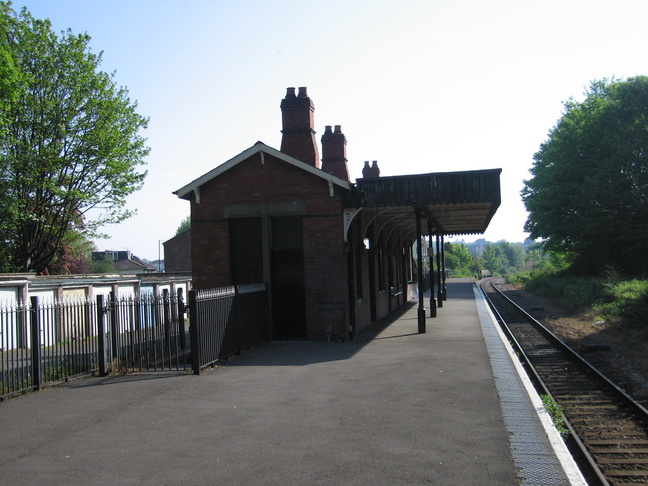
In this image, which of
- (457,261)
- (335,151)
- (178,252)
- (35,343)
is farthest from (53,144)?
(457,261)

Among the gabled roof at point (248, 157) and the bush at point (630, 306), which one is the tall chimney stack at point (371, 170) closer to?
the bush at point (630, 306)

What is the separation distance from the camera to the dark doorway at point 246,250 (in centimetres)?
1486

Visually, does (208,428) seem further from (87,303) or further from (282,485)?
(87,303)

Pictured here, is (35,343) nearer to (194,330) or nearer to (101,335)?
(101,335)

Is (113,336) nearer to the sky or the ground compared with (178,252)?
nearer to the ground

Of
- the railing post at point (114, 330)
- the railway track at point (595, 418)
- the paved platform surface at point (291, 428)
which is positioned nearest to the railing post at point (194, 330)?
the paved platform surface at point (291, 428)

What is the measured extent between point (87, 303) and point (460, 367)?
21.4 feet

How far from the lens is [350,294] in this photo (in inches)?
581

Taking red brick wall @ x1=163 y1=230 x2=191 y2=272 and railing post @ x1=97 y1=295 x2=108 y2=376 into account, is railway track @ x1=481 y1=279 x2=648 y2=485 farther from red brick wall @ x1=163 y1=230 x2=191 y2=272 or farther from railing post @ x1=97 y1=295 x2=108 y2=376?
red brick wall @ x1=163 y1=230 x2=191 y2=272

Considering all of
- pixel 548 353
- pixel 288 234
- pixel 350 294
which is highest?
pixel 288 234

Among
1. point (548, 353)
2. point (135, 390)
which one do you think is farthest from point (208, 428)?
point (548, 353)

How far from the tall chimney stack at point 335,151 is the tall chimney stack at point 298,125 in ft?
14.6

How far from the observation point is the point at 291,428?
6656 millimetres

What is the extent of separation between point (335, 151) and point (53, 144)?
1393cm
